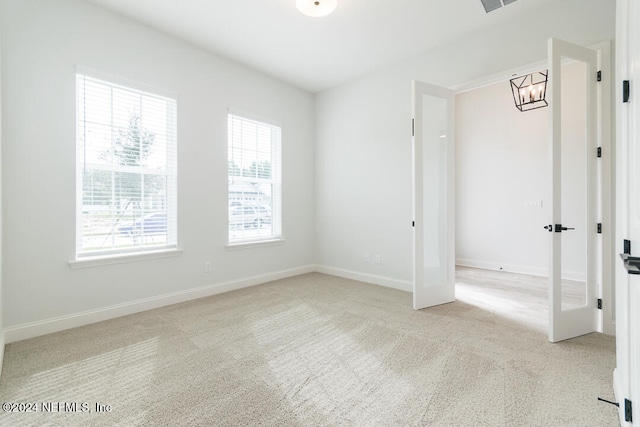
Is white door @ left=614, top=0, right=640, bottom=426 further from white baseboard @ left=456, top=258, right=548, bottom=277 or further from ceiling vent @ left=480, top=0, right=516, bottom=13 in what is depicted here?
white baseboard @ left=456, top=258, right=548, bottom=277

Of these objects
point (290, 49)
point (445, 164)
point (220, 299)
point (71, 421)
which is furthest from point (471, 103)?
point (71, 421)

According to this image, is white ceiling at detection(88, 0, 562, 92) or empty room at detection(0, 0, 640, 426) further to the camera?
white ceiling at detection(88, 0, 562, 92)

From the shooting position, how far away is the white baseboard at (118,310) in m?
2.51

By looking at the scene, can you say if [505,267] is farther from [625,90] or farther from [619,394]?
[625,90]

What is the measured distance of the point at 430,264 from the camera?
11.2ft

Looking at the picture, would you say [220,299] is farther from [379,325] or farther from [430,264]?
[430,264]

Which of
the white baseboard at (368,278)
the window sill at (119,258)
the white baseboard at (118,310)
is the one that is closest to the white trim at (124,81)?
the window sill at (119,258)

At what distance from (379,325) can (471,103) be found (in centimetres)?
494

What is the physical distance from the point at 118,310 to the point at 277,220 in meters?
2.32

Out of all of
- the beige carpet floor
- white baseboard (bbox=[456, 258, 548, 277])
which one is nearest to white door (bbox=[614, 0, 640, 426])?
the beige carpet floor

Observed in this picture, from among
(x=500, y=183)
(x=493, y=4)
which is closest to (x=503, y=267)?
(x=500, y=183)

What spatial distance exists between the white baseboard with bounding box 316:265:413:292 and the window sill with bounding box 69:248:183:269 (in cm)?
234

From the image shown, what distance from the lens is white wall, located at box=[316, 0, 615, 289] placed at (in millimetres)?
2918

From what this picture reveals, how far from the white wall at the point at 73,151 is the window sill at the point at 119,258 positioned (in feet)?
0.17
